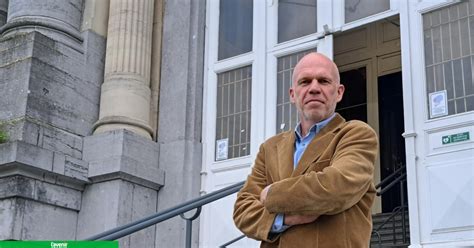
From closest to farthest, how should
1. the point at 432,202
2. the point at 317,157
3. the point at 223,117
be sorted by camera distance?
the point at 317,157, the point at 432,202, the point at 223,117

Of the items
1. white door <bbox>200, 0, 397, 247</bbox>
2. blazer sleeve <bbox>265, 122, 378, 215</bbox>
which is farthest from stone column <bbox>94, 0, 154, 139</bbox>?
blazer sleeve <bbox>265, 122, 378, 215</bbox>

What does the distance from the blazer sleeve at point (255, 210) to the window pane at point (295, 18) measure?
4795 mm

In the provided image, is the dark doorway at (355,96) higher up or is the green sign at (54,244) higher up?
the dark doorway at (355,96)

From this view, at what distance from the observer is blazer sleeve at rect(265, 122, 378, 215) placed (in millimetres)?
2117

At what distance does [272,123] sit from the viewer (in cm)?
702

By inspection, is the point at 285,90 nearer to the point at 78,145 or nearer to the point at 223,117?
the point at 223,117

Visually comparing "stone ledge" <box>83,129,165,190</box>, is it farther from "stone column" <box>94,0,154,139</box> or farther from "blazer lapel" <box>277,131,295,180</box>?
"blazer lapel" <box>277,131,295,180</box>

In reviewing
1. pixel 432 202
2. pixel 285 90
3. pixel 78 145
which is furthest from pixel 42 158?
pixel 432 202

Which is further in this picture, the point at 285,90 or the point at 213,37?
the point at 213,37

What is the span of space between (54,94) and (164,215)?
302 centimetres

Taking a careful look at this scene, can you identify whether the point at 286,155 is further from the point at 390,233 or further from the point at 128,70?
the point at 390,233

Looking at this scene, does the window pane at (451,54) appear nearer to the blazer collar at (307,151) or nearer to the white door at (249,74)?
the white door at (249,74)

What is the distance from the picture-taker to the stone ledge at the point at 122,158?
6.80 meters

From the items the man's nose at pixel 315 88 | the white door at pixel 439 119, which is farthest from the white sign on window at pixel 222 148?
the man's nose at pixel 315 88
